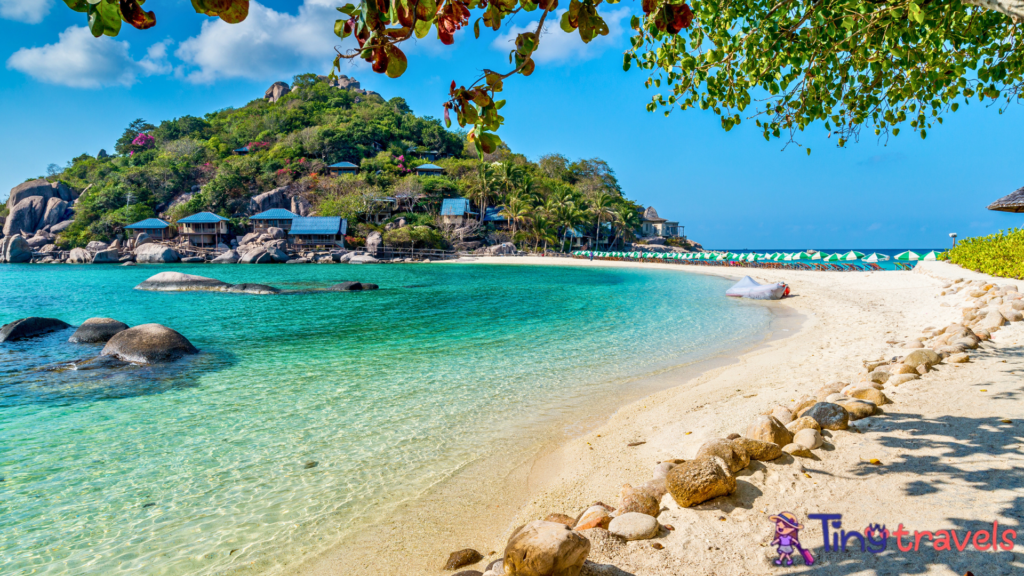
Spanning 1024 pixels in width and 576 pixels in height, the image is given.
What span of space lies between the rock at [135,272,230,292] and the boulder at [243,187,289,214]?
4434cm

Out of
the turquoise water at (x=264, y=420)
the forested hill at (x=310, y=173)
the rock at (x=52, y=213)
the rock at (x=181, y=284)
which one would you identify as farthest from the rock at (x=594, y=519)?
the rock at (x=52, y=213)

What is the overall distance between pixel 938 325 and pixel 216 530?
44.9 feet

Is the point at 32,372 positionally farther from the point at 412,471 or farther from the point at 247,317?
the point at 412,471

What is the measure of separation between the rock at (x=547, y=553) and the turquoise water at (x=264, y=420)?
187 centimetres

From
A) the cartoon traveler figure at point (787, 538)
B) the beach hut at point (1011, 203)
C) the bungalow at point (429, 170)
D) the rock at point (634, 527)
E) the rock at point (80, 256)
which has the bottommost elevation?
the rock at point (80, 256)

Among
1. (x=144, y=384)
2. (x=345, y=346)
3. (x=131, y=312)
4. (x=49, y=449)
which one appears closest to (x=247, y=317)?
(x=131, y=312)

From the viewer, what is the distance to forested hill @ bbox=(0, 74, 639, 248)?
59753 millimetres

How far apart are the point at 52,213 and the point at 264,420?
256ft

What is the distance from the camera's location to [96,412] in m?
6.00

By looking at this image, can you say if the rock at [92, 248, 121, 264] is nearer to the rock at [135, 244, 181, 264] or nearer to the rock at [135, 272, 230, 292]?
the rock at [135, 244, 181, 264]

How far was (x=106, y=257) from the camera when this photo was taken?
5334cm

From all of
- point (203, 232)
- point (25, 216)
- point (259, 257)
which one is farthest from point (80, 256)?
point (259, 257)

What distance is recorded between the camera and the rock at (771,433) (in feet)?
12.4

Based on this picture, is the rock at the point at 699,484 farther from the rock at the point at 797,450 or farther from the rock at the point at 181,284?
the rock at the point at 181,284
